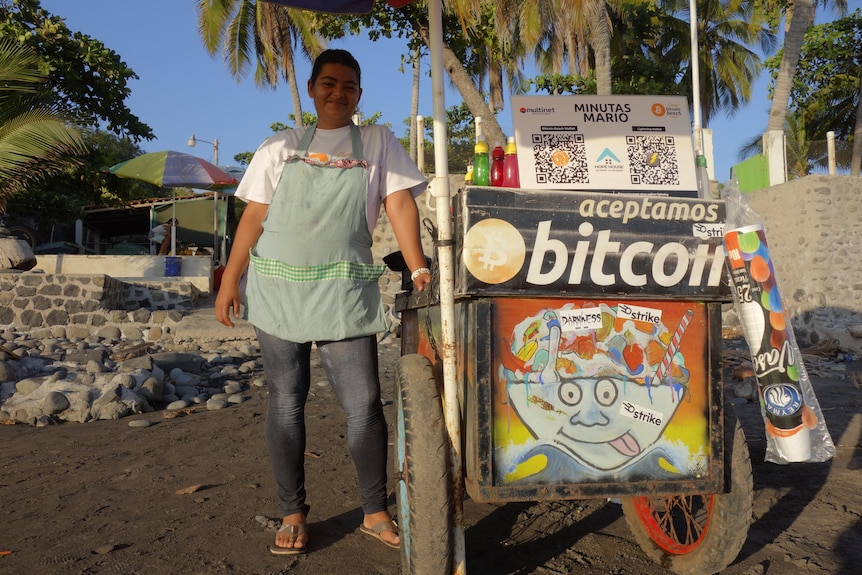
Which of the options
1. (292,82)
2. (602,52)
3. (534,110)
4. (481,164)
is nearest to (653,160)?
(534,110)

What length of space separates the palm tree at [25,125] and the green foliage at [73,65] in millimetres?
258

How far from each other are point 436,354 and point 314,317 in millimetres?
484

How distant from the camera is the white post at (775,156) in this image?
11.8 meters

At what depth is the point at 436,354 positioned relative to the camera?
97.6 inches

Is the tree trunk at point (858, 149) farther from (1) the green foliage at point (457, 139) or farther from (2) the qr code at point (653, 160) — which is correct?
(2) the qr code at point (653, 160)

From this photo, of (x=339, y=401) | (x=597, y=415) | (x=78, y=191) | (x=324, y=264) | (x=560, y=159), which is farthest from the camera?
(x=78, y=191)

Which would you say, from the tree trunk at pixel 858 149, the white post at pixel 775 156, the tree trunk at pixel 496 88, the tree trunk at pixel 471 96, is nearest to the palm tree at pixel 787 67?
the white post at pixel 775 156

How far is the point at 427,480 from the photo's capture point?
2.05 metres

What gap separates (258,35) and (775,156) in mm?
17434

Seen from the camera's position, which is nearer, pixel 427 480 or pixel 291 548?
pixel 427 480

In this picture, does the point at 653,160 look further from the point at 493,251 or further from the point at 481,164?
the point at 493,251

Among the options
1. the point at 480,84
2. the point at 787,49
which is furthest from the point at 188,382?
the point at 480,84

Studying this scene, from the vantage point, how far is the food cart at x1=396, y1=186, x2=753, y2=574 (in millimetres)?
2086

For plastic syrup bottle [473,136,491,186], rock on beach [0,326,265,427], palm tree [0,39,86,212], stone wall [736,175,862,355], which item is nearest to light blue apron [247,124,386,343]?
plastic syrup bottle [473,136,491,186]
